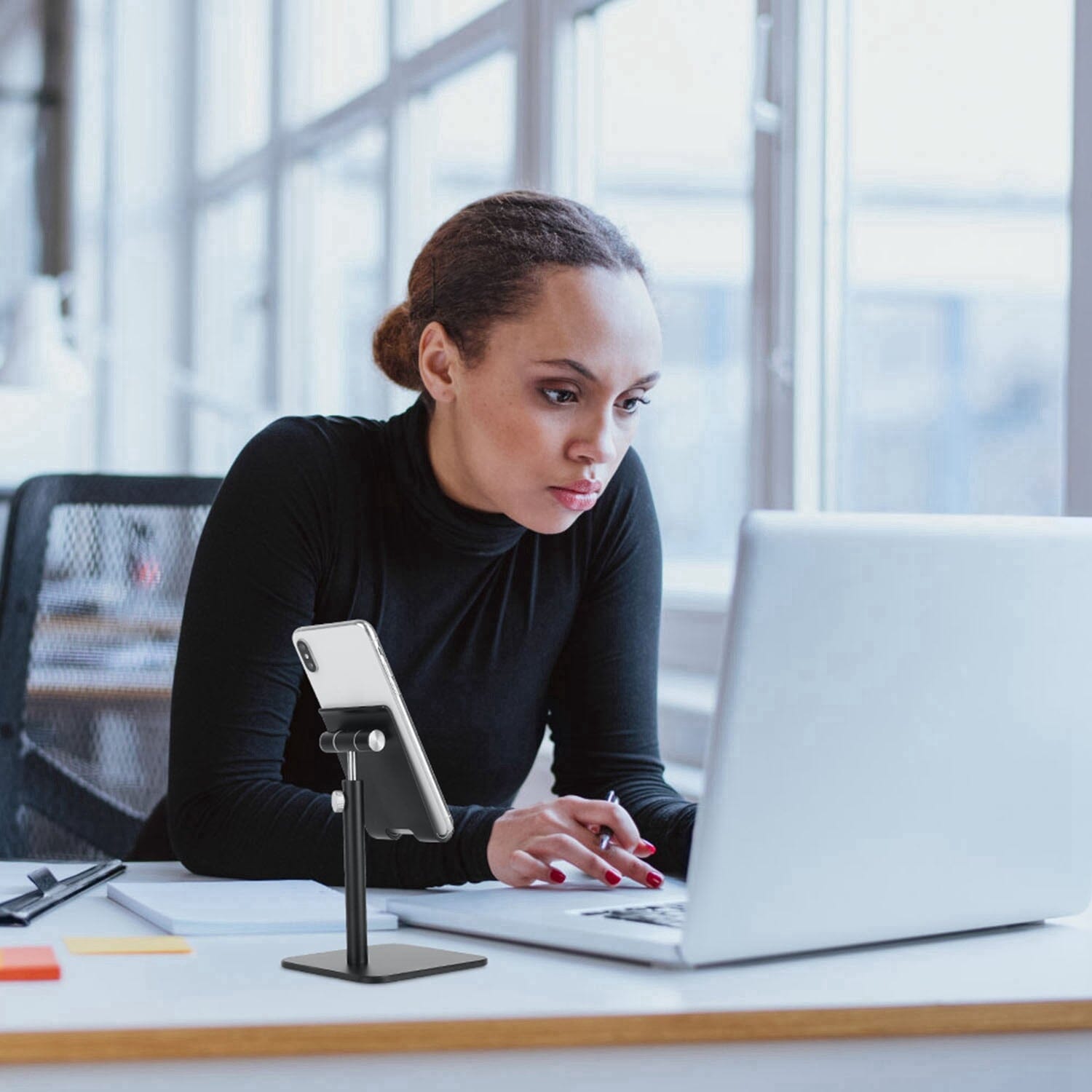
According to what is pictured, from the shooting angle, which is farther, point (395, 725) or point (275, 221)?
point (275, 221)

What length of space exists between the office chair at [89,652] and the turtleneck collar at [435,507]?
518 mm

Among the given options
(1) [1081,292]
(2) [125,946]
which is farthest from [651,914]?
(1) [1081,292]

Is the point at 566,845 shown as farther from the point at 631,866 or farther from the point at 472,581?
the point at 472,581

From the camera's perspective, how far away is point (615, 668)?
156cm

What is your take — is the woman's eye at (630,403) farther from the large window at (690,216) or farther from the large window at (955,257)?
the large window at (690,216)

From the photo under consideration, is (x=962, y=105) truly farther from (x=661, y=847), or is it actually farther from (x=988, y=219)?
(x=661, y=847)

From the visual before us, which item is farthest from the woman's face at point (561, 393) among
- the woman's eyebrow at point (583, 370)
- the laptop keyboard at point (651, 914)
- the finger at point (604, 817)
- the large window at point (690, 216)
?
the large window at point (690, 216)

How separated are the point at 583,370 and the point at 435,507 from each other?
23cm

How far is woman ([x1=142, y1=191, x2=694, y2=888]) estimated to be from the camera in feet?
4.14

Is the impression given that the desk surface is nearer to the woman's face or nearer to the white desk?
the white desk

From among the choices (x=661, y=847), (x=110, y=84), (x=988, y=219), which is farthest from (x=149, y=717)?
(x=110, y=84)

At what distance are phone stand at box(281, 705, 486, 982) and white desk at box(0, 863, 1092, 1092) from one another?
14mm

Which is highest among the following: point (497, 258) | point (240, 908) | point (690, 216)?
point (690, 216)

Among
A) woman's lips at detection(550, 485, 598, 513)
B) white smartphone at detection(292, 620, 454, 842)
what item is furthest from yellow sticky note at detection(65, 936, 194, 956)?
woman's lips at detection(550, 485, 598, 513)
